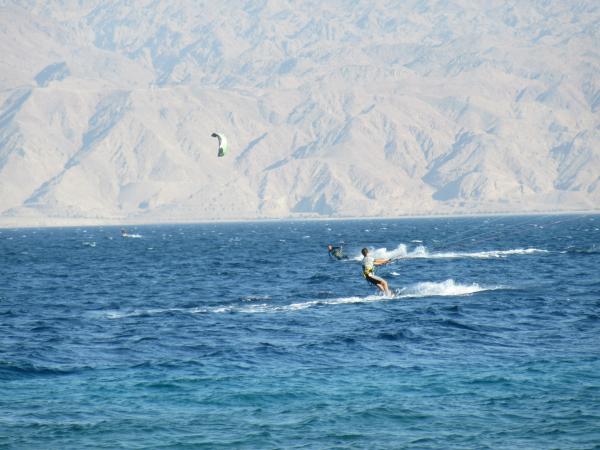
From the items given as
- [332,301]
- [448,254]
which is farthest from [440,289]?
[448,254]

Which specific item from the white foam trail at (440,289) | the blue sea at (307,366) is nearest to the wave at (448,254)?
the blue sea at (307,366)

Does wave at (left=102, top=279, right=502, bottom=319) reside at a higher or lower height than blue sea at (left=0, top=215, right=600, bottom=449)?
higher

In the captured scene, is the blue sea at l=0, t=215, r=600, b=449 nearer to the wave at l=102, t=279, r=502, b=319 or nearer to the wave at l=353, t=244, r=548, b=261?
the wave at l=102, t=279, r=502, b=319

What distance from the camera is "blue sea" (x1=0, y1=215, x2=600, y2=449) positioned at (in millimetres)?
24078

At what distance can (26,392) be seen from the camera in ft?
94.3

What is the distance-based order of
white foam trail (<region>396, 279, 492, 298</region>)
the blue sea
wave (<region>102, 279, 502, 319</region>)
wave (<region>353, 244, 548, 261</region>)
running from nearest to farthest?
→ the blue sea
wave (<region>102, 279, 502, 319</region>)
white foam trail (<region>396, 279, 492, 298</region>)
wave (<region>353, 244, 548, 261</region>)

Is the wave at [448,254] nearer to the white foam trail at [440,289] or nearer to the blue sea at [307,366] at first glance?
the blue sea at [307,366]

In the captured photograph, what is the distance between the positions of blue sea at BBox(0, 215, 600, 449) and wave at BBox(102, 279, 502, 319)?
0.15 metres

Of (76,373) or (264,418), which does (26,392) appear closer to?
(76,373)

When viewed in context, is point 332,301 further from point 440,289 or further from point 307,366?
point 307,366

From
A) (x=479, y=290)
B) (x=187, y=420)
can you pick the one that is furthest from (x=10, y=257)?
(x=187, y=420)

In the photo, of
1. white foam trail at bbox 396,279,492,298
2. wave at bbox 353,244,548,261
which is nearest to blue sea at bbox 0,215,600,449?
white foam trail at bbox 396,279,492,298

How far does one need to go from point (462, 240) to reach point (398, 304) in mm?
81951

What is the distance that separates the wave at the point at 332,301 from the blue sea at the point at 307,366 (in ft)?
0.48
